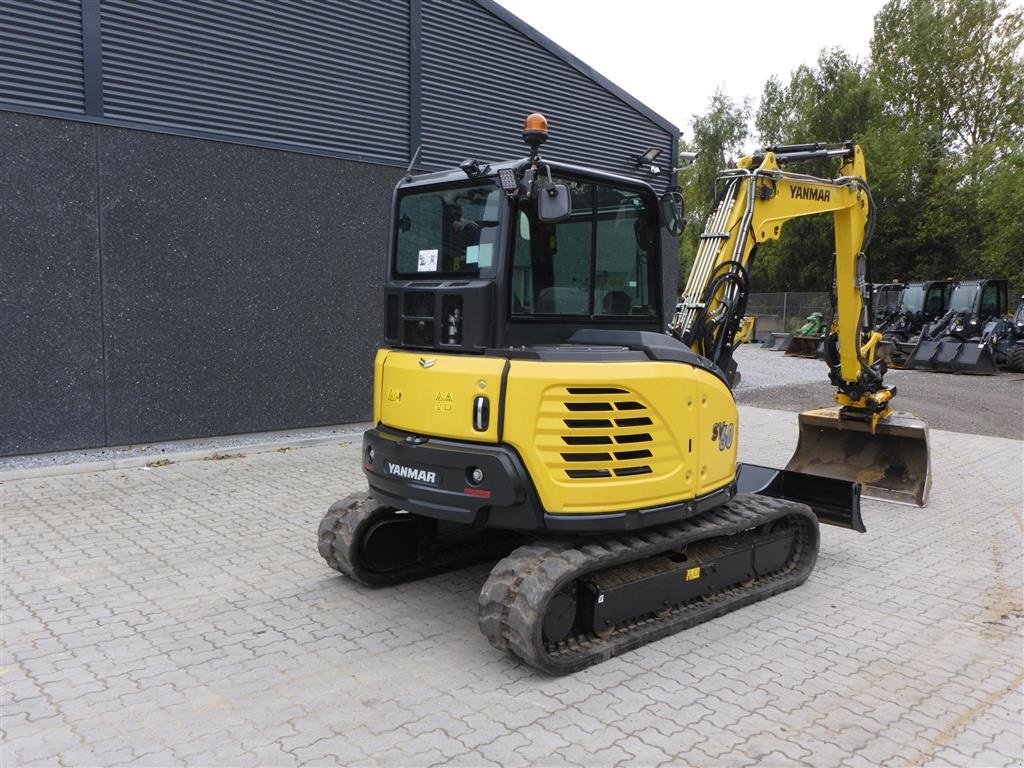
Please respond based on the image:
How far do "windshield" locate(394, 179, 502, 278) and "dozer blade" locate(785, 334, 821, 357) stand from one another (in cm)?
2170

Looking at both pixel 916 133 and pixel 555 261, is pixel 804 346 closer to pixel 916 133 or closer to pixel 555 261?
pixel 916 133

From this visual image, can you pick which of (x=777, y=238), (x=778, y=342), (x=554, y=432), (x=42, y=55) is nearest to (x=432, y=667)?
(x=554, y=432)

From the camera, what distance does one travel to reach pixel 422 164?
1094 centimetres

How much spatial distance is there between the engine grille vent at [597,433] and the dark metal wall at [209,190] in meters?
6.31

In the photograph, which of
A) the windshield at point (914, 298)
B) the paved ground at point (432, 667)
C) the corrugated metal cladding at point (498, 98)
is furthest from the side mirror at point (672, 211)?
the windshield at point (914, 298)

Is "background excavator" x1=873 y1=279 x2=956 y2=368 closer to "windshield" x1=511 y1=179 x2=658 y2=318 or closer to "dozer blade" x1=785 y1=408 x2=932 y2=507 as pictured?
"dozer blade" x1=785 y1=408 x2=932 y2=507

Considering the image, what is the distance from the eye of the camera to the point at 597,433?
13.8ft

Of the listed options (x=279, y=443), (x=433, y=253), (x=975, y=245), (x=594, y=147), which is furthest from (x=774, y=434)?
(x=975, y=245)

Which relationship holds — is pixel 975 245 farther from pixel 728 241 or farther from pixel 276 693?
pixel 276 693

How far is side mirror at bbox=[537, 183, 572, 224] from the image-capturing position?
4066 mm

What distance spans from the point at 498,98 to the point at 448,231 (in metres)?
7.90

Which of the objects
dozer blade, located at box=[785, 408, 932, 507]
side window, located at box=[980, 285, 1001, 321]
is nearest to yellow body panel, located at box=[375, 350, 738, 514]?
dozer blade, located at box=[785, 408, 932, 507]

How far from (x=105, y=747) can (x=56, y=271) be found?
6.18 metres

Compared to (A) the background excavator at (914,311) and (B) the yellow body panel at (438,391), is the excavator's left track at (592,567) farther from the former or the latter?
(A) the background excavator at (914,311)
